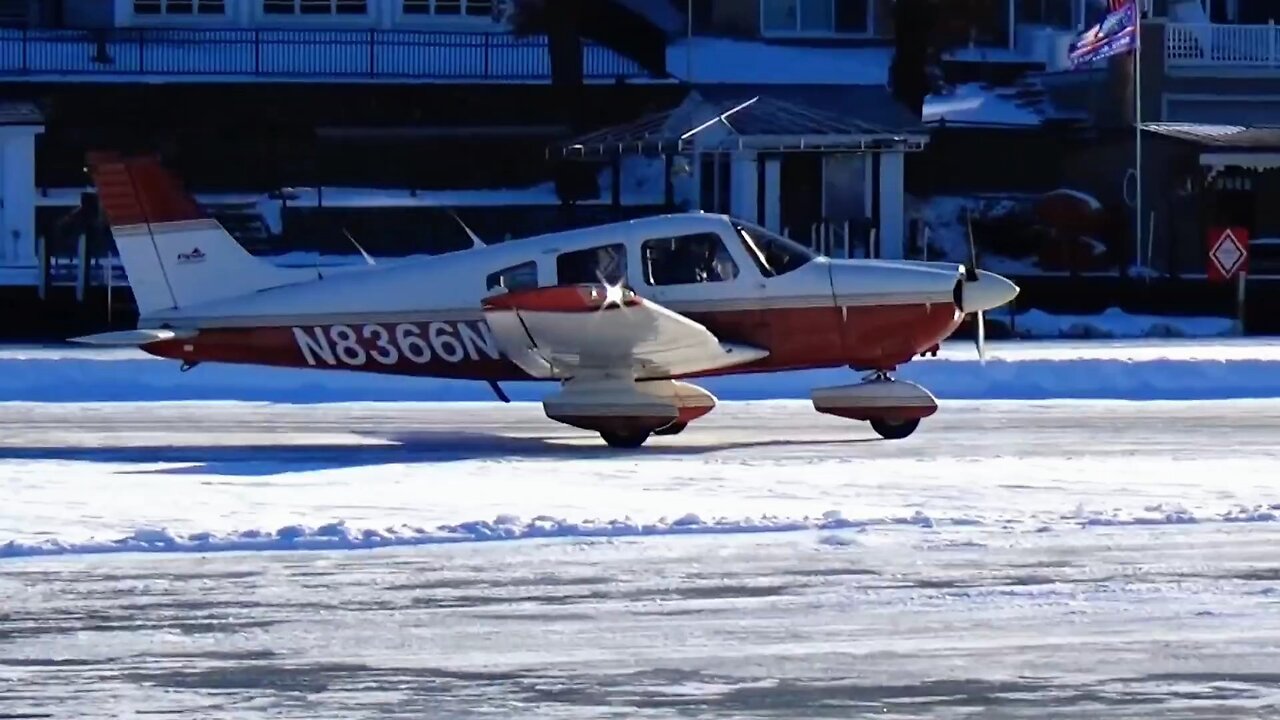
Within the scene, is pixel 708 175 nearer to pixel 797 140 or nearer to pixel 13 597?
pixel 797 140

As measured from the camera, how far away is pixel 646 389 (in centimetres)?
1684

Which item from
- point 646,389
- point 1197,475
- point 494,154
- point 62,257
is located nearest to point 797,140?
point 494,154

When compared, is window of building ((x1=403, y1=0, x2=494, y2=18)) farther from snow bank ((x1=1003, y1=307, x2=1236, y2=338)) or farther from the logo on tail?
the logo on tail

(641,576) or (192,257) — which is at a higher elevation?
(192,257)

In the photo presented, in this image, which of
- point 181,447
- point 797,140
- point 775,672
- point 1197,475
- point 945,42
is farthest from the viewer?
point 945,42

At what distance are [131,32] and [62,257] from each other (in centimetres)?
670

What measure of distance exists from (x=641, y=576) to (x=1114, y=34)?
87.7 feet

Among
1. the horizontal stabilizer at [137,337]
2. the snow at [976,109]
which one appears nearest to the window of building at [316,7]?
the snow at [976,109]

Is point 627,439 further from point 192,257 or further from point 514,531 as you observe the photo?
point 514,531

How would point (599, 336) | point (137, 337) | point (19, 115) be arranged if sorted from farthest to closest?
point (19, 115)
point (137, 337)
point (599, 336)

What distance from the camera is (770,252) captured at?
17.0 metres

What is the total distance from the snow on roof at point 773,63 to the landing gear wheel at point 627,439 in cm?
2752

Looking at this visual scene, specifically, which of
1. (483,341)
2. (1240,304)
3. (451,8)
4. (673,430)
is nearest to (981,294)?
→ (673,430)

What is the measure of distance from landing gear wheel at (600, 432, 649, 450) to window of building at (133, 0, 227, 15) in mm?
29035
